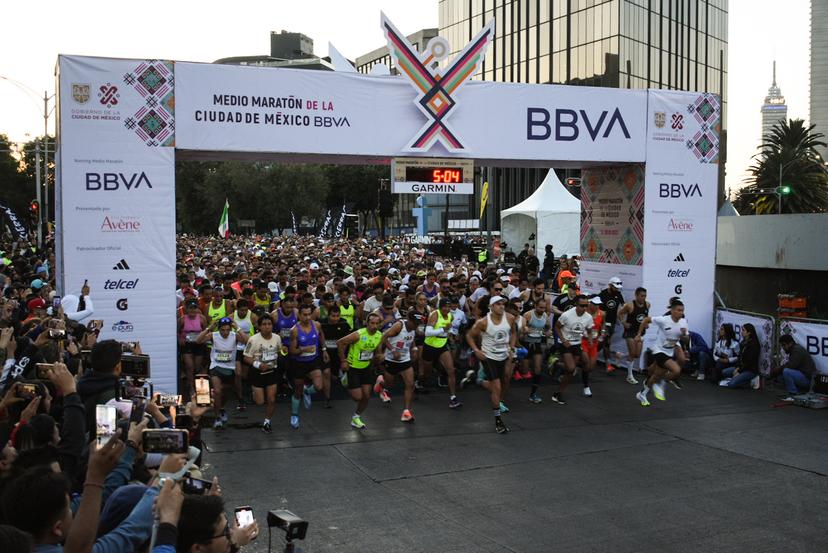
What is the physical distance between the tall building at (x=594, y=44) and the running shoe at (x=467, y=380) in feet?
151

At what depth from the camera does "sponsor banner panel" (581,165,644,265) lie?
598 inches

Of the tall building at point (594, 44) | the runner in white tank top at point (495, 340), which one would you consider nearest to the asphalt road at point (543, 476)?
the runner in white tank top at point (495, 340)

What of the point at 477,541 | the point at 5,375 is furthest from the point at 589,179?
the point at 5,375

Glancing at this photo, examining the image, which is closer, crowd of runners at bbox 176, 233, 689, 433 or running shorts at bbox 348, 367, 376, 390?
running shorts at bbox 348, 367, 376, 390

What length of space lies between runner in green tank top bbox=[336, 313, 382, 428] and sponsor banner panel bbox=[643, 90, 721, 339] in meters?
6.54

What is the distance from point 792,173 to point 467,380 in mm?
34415

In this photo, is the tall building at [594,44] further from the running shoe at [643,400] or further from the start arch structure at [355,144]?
the running shoe at [643,400]

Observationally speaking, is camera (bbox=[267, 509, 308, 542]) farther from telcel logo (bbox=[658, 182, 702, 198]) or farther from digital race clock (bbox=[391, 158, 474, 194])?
telcel logo (bbox=[658, 182, 702, 198])

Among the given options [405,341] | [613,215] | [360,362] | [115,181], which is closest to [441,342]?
[405,341]

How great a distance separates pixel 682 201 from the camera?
50.1ft

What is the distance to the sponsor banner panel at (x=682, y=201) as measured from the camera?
49.2 ft

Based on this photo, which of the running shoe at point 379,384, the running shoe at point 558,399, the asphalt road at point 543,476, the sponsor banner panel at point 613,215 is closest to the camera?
the asphalt road at point 543,476

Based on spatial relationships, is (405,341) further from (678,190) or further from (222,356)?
(678,190)

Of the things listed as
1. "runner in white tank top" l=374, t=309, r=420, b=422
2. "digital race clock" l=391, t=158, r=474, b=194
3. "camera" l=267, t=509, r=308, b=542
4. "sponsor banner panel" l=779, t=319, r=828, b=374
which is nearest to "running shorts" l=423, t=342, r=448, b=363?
"runner in white tank top" l=374, t=309, r=420, b=422
